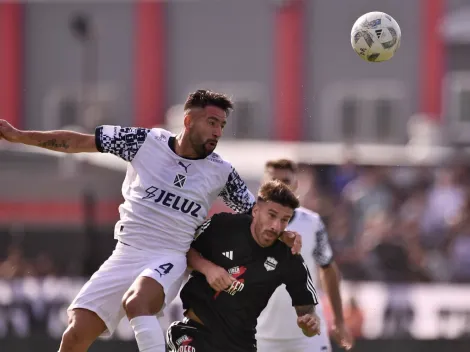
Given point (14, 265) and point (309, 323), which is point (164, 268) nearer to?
point (309, 323)

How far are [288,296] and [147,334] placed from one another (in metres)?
1.84

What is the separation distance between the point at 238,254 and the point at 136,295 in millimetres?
730

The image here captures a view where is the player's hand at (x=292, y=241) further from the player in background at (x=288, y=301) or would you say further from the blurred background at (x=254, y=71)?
the blurred background at (x=254, y=71)

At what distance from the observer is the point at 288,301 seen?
344 inches

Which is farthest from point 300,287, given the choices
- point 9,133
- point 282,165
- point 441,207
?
point 441,207

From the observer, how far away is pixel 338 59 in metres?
31.1

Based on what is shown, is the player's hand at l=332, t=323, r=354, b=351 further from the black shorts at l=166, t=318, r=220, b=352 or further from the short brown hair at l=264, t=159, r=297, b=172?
the black shorts at l=166, t=318, r=220, b=352

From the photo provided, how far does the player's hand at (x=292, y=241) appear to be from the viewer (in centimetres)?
747

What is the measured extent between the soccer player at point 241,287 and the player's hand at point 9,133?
134 cm

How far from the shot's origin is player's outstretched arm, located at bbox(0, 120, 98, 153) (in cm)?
748

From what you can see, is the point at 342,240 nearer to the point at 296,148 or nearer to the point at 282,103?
the point at 296,148

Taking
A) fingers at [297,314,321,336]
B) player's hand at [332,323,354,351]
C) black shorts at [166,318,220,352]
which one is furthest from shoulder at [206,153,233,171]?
player's hand at [332,323,354,351]

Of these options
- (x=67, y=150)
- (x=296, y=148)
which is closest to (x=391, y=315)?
(x=67, y=150)

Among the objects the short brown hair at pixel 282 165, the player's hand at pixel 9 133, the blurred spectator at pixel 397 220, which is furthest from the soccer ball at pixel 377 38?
the blurred spectator at pixel 397 220
